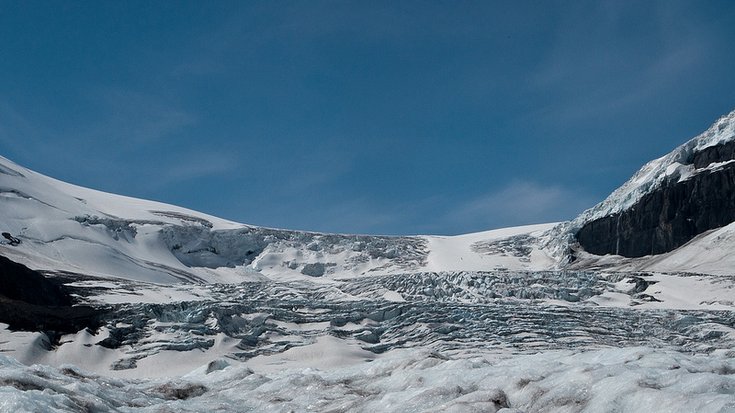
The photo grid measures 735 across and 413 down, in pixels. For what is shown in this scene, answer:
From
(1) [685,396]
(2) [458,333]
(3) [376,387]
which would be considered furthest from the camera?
(2) [458,333]

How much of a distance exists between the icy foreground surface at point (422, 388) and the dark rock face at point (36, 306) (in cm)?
2916

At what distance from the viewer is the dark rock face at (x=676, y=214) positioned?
368 feet

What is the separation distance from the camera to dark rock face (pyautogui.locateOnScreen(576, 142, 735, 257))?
112312 millimetres

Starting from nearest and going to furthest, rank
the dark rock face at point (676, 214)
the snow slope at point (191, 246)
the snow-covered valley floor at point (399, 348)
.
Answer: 1. the snow-covered valley floor at point (399, 348)
2. the snow slope at point (191, 246)
3. the dark rock face at point (676, 214)

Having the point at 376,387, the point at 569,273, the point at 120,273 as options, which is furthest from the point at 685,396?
the point at 120,273

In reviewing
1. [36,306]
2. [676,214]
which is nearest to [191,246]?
[36,306]

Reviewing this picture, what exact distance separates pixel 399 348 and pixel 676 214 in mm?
74733

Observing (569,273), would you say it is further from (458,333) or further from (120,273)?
(120,273)

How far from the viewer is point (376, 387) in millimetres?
23547

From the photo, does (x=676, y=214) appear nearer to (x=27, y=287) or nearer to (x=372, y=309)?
(x=372, y=309)

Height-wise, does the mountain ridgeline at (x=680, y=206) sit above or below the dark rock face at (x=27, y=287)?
above

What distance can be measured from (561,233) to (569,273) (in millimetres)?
44753

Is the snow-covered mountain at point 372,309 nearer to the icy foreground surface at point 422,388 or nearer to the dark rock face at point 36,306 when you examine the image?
the icy foreground surface at point 422,388

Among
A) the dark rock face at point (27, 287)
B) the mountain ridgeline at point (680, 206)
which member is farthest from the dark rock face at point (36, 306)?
the mountain ridgeline at point (680, 206)
